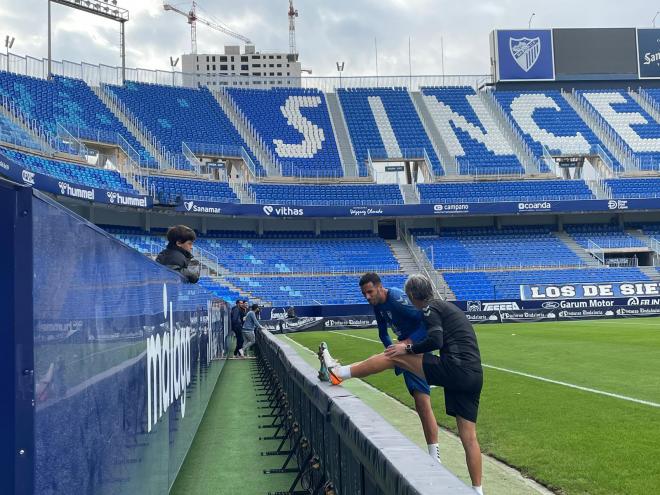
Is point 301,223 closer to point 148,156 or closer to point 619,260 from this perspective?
point 148,156

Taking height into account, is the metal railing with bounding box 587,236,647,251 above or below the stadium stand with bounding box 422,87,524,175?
below

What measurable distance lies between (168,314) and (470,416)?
2308mm

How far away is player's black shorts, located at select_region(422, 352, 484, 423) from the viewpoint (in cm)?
488

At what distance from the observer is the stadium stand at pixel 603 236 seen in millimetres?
44312

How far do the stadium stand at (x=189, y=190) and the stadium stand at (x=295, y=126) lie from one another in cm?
559

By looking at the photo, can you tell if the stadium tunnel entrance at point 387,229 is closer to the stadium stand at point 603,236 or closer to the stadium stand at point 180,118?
the stadium stand at point 180,118

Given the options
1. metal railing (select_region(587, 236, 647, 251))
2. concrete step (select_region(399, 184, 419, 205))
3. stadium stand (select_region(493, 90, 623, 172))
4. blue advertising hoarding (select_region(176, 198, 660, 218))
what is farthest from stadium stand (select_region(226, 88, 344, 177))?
metal railing (select_region(587, 236, 647, 251))

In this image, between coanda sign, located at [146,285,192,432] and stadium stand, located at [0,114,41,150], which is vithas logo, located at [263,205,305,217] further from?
coanda sign, located at [146,285,192,432]

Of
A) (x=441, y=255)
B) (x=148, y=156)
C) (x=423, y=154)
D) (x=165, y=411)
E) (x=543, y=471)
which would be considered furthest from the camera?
(x=423, y=154)

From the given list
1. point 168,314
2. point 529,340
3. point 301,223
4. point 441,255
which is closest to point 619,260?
point 441,255

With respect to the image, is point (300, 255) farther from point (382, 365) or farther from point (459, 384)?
point (459, 384)

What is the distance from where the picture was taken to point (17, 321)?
5.42 ft

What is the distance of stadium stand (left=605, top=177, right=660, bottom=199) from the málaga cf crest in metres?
13.6

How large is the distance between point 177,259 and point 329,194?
37.7 m
